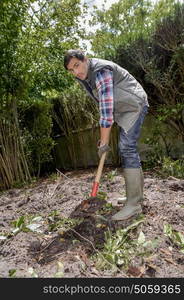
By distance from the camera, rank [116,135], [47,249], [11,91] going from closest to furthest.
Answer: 1. [47,249]
2. [11,91]
3. [116,135]

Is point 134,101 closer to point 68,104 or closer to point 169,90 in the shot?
point 169,90

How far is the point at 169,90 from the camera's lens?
4949mm

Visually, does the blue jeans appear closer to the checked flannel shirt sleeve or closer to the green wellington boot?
the green wellington boot

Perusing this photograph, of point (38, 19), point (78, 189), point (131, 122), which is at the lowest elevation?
point (78, 189)

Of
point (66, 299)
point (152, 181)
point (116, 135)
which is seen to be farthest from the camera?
point (116, 135)

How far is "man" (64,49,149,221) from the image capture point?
7.82 feet

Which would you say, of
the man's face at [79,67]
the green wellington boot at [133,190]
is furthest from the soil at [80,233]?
the man's face at [79,67]

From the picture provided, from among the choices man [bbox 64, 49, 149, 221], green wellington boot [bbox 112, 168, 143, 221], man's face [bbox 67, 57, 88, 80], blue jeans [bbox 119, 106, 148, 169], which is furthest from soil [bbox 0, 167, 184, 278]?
man's face [bbox 67, 57, 88, 80]

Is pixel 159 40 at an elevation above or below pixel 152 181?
above

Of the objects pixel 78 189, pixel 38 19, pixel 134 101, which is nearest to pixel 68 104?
pixel 38 19

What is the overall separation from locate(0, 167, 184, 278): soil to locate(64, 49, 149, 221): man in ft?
0.80

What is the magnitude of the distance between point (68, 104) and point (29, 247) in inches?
185

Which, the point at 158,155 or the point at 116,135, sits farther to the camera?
the point at 116,135

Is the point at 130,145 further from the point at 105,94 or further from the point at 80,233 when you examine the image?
the point at 80,233
